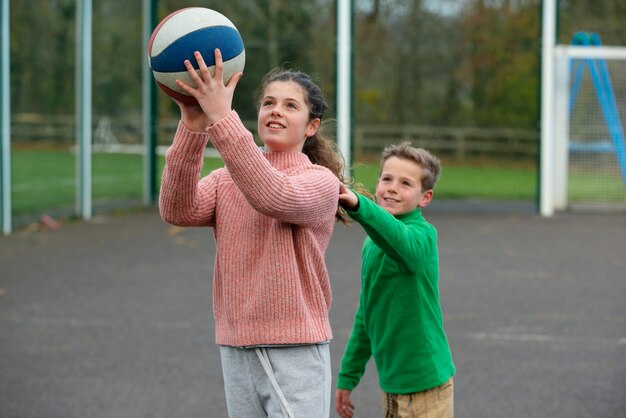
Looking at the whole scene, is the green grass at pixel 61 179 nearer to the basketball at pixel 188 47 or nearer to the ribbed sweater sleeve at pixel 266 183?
the basketball at pixel 188 47

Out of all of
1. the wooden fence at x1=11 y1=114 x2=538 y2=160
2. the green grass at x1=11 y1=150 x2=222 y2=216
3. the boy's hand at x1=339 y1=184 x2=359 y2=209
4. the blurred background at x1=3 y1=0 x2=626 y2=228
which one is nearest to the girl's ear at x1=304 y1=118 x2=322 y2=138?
the boy's hand at x1=339 y1=184 x2=359 y2=209

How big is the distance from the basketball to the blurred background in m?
10.1

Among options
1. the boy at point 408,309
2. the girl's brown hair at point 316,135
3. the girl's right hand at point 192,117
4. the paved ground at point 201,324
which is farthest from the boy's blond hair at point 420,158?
the paved ground at point 201,324

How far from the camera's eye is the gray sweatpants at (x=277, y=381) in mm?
3176

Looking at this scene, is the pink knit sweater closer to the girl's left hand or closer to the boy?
the girl's left hand

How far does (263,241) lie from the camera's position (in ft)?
10.4

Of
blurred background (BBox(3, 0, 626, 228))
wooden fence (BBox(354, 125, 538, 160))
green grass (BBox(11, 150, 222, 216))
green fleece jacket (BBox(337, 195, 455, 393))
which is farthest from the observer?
wooden fence (BBox(354, 125, 538, 160))

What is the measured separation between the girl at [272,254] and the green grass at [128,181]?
10.2 meters

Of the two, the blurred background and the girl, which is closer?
the girl

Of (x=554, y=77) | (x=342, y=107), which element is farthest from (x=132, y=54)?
(x=554, y=77)

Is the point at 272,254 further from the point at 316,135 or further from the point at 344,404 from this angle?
the point at 344,404

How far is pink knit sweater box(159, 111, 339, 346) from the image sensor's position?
122 inches

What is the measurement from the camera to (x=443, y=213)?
54.6ft

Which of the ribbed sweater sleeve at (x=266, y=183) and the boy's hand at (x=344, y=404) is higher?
the ribbed sweater sleeve at (x=266, y=183)
